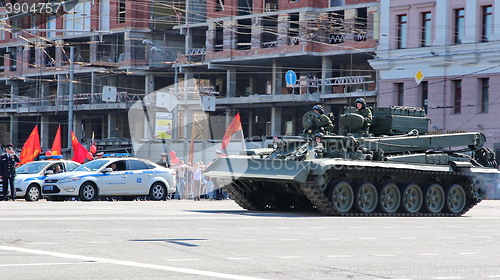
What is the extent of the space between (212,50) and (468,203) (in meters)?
43.9

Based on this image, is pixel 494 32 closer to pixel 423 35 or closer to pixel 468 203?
pixel 423 35

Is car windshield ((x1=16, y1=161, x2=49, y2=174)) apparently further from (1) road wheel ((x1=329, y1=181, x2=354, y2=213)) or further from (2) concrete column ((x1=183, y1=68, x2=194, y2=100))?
(2) concrete column ((x1=183, y1=68, x2=194, y2=100))

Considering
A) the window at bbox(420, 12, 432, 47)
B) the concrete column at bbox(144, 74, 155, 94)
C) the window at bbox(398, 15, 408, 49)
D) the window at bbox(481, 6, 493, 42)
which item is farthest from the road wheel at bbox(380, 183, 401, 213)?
the concrete column at bbox(144, 74, 155, 94)

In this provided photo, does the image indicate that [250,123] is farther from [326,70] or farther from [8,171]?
[8,171]

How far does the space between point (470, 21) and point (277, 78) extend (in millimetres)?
19896

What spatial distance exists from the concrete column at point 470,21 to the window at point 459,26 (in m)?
0.39

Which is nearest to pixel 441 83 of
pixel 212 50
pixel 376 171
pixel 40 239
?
pixel 212 50

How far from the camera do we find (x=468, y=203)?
25.6 metres

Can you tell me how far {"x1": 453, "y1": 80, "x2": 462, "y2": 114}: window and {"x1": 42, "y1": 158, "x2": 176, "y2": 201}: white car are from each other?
22183mm

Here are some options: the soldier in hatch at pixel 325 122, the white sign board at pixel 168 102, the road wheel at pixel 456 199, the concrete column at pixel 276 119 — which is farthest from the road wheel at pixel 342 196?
the white sign board at pixel 168 102

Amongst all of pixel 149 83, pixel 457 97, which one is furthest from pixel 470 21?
pixel 149 83

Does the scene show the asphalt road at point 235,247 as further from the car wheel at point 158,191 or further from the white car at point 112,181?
the car wheel at point 158,191

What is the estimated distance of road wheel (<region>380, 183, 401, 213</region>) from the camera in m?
23.1

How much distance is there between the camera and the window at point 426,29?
4959 cm
